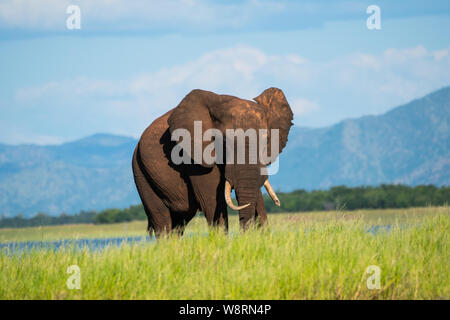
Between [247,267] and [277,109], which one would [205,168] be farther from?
[247,267]

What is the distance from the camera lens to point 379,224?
13.1 m

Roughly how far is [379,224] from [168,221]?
14.0 ft

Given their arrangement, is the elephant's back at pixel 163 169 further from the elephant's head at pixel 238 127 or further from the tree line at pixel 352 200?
the tree line at pixel 352 200

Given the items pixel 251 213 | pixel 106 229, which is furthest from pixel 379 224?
pixel 106 229

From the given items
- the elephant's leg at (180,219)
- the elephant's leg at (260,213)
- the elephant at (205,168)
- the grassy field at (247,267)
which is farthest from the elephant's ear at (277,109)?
the elephant's leg at (180,219)

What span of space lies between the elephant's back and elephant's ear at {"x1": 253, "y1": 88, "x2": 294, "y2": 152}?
1.99m

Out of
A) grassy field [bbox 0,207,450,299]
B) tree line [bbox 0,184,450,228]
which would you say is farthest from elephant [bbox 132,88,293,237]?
tree line [bbox 0,184,450,228]

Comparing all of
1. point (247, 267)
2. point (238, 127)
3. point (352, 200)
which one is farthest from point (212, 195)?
point (352, 200)

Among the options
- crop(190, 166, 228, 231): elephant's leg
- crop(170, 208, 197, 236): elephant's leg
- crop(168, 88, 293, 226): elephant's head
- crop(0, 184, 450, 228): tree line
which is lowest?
crop(0, 184, 450, 228): tree line

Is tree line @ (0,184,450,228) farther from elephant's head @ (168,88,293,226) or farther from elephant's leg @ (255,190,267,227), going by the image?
elephant's leg @ (255,190,267,227)

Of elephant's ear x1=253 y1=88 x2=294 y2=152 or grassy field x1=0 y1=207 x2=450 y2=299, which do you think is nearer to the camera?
grassy field x1=0 y1=207 x2=450 y2=299

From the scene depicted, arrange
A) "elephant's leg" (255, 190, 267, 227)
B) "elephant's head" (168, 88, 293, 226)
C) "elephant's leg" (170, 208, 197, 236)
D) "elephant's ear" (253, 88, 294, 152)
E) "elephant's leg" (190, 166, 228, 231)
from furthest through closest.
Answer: "elephant's leg" (170, 208, 197, 236), "elephant's ear" (253, 88, 294, 152), "elephant's leg" (255, 190, 267, 227), "elephant's leg" (190, 166, 228, 231), "elephant's head" (168, 88, 293, 226)

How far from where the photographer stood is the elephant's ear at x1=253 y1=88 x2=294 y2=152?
13602mm
